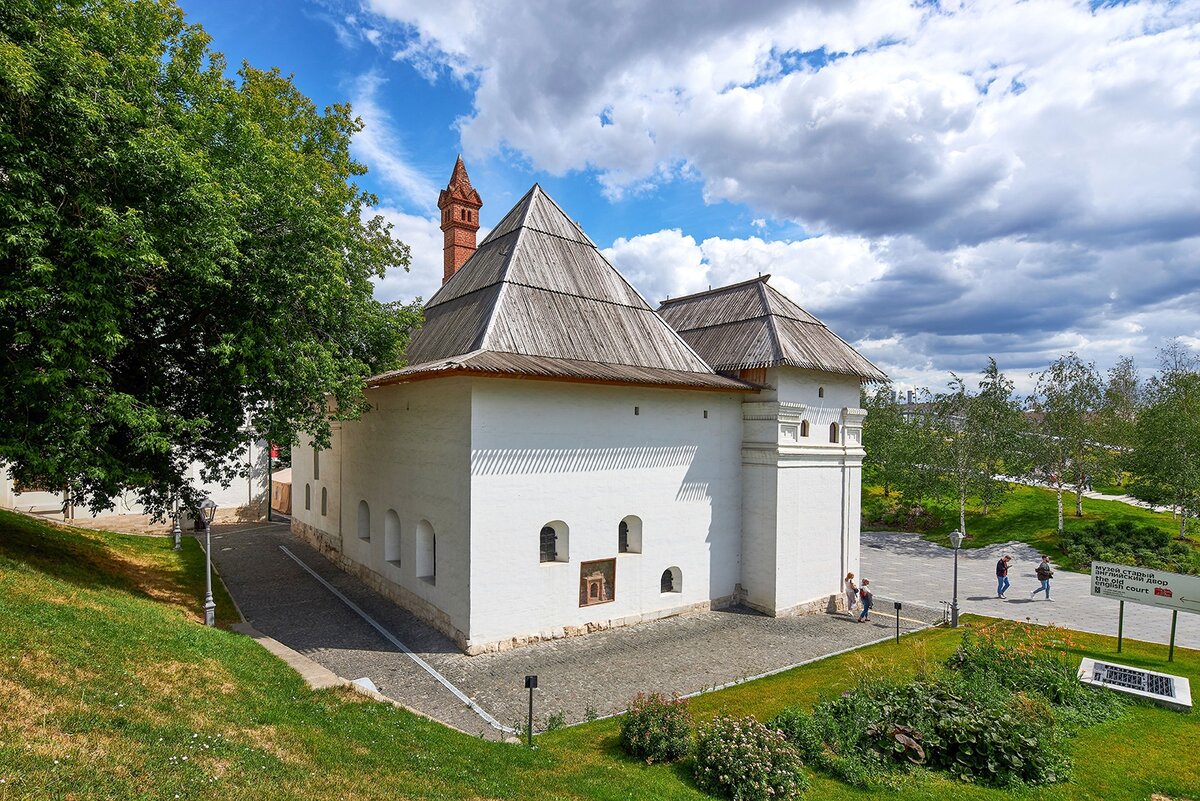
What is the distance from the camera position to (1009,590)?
2233 centimetres

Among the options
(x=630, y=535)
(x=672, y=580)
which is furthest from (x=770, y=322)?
(x=672, y=580)

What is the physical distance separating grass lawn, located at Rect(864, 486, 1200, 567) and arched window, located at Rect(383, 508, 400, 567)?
29.5 metres

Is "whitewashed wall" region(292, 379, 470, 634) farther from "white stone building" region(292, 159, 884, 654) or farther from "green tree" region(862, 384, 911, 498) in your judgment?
"green tree" region(862, 384, 911, 498)

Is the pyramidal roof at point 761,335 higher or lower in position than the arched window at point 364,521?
higher

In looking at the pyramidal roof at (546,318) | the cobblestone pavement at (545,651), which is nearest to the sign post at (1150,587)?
the cobblestone pavement at (545,651)

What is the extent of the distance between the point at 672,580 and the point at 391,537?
8.74 meters

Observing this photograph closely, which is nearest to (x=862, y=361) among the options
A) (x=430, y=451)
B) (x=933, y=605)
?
(x=933, y=605)

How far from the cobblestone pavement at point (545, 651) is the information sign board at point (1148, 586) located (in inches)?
193

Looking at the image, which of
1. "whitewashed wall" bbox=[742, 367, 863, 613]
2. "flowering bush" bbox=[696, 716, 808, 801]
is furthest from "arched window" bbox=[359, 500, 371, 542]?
"flowering bush" bbox=[696, 716, 808, 801]

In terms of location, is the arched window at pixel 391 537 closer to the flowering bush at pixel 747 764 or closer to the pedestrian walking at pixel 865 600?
the flowering bush at pixel 747 764

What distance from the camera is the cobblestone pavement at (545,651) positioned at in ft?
36.9

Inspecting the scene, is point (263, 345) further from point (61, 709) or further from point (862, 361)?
point (862, 361)

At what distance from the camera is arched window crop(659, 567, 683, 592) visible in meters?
16.8

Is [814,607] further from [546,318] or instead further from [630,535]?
[546,318]
